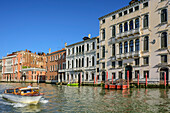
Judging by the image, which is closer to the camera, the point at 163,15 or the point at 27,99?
the point at 27,99

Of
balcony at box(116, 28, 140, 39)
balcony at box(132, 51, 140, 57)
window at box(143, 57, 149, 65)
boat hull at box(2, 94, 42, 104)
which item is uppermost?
balcony at box(116, 28, 140, 39)

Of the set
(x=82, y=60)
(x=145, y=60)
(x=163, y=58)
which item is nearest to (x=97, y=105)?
(x=163, y=58)

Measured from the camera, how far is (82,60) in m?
50.5

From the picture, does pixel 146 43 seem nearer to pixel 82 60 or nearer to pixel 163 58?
pixel 163 58

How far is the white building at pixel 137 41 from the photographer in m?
32.2

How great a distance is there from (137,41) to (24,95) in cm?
2685

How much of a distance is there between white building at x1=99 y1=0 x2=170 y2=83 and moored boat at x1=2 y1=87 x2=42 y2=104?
75.8 feet

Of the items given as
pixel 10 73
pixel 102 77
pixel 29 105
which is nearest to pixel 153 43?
pixel 102 77

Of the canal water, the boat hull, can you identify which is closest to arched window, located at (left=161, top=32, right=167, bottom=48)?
the canal water

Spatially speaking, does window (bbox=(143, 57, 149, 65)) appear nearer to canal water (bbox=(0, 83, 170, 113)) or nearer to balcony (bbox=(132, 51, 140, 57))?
balcony (bbox=(132, 51, 140, 57))

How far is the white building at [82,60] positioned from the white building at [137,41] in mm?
3562

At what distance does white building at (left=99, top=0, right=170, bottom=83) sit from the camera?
32.2m

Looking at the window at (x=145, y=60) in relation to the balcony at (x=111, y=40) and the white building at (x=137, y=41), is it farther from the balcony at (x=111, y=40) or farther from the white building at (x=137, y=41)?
the balcony at (x=111, y=40)

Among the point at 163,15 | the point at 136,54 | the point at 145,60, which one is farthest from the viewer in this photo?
the point at 136,54
